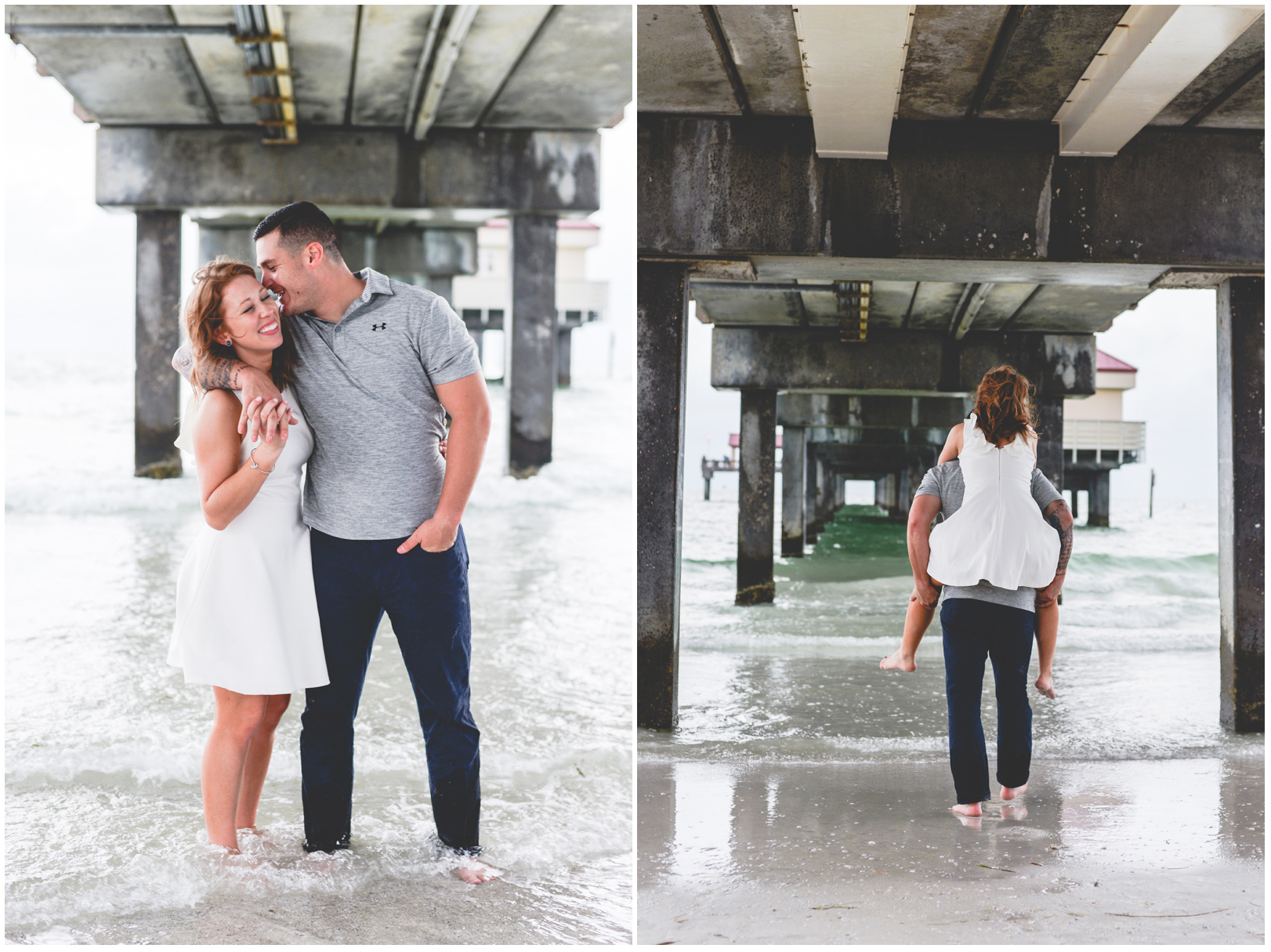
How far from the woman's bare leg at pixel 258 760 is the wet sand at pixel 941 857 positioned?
3.81 feet

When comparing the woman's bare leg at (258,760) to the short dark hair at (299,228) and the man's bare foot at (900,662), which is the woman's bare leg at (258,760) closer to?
the short dark hair at (299,228)

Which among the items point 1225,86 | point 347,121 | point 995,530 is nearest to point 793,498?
point 347,121

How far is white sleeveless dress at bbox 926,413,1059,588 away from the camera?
143 inches

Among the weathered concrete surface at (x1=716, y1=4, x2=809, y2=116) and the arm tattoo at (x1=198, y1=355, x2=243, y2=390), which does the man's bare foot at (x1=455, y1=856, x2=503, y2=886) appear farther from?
the weathered concrete surface at (x1=716, y1=4, x2=809, y2=116)

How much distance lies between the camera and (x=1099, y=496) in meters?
39.4

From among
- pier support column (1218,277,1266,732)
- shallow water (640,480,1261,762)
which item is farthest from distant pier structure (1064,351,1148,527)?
pier support column (1218,277,1266,732)

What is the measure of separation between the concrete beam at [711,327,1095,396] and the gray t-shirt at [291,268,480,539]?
1002cm

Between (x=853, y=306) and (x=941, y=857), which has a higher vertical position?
(x=853, y=306)

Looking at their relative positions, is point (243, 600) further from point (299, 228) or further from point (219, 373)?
point (299, 228)

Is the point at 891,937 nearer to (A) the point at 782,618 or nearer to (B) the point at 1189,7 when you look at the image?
(B) the point at 1189,7

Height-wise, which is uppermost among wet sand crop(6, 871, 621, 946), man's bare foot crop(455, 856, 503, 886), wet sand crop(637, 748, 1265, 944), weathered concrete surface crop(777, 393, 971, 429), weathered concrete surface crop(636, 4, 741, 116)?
weathered concrete surface crop(636, 4, 741, 116)

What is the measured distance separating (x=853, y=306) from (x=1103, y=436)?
105 ft

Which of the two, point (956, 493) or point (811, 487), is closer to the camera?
point (956, 493)

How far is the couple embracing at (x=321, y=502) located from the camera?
2.80m
